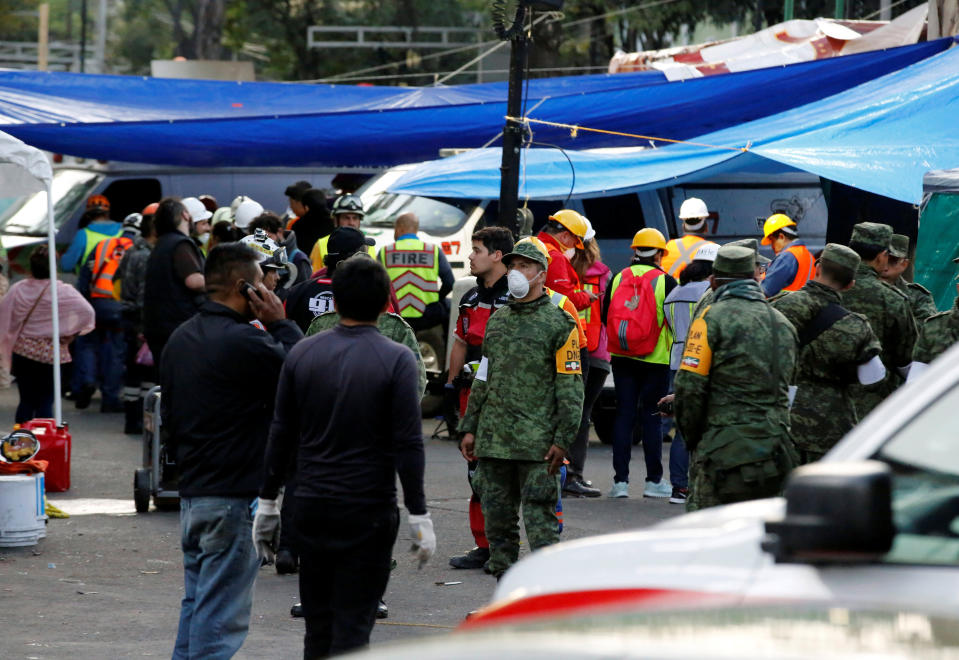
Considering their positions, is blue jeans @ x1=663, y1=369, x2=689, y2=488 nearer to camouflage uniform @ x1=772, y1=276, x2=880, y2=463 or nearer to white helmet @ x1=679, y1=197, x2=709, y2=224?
white helmet @ x1=679, y1=197, x2=709, y2=224

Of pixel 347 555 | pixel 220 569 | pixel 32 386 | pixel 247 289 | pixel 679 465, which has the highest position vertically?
pixel 247 289

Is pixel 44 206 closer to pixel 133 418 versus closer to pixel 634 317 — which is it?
pixel 133 418

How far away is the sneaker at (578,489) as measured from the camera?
10.7 meters

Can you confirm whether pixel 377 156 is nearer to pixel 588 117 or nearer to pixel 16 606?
pixel 588 117

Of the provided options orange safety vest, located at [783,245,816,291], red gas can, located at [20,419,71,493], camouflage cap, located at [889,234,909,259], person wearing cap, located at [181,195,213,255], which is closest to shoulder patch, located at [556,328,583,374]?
camouflage cap, located at [889,234,909,259]

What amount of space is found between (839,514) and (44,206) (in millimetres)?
16764

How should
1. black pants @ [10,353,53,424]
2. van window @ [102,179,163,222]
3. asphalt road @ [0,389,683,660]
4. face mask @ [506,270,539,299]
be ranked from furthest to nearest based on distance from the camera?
van window @ [102,179,163,222] → black pants @ [10,353,53,424] → face mask @ [506,270,539,299] → asphalt road @ [0,389,683,660]

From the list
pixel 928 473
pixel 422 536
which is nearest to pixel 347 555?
pixel 422 536

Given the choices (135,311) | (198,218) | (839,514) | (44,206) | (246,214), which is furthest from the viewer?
(44,206)

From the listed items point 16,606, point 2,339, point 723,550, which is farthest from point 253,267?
point 2,339

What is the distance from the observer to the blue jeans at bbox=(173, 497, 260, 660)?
5500 millimetres

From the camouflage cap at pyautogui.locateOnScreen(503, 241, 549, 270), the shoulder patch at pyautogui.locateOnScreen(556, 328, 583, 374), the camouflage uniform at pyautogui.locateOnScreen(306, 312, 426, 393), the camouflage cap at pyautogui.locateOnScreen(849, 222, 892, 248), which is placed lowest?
the shoulder patch at pyautogui.locateOnScreen(556, 328, 583, 374)

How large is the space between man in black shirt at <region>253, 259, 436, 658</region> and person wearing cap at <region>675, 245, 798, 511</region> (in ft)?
6.09

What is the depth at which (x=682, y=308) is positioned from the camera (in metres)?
10.4
